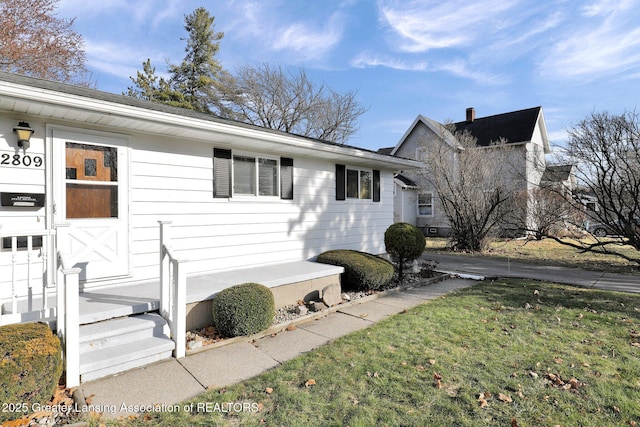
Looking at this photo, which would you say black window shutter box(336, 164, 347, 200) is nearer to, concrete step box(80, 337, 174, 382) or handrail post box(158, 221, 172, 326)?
handrail post box(158, 221, 172, 326)

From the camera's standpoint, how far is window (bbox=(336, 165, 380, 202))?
8312 millimetres

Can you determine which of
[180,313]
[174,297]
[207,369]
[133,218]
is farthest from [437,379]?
[133,218]

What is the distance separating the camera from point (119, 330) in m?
3.58

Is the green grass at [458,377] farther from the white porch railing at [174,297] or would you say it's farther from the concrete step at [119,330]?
the concrete step at [119,330]

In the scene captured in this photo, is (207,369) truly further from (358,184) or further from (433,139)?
(433,139)

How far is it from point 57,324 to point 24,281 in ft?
4.68

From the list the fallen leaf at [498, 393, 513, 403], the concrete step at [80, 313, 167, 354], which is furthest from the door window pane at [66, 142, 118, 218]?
the fallen leaf at [498, 393, 513, 403]

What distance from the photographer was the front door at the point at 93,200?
4379 millimetres

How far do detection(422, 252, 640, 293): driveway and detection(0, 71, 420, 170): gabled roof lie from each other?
546 centimetres

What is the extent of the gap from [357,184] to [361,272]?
3143 mm

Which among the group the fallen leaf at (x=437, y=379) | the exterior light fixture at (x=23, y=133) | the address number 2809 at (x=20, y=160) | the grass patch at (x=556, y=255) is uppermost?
the exterior light fixture at (x=23, y=133)

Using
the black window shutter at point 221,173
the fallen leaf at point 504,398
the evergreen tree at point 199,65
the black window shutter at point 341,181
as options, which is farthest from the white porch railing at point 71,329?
the evergreen tree at point 199,65

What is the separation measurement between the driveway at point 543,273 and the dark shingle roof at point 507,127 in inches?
390

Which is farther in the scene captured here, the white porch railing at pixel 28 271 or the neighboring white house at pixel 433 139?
the neighboring white house at pixel 433 139
